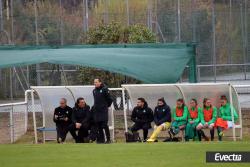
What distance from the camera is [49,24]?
34.9 m

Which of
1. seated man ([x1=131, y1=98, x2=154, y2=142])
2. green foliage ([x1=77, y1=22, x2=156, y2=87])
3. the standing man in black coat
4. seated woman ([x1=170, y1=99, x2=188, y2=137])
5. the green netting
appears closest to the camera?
the standing man in black coat

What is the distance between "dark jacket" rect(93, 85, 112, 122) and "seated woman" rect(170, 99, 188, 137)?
2.16 meters

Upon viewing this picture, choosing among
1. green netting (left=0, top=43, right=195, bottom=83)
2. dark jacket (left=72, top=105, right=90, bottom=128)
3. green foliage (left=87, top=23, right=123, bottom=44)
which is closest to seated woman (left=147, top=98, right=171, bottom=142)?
green netting (left=0, top=43, right=195, bottom=83)

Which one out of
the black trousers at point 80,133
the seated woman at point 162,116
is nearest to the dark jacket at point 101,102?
the black trousers at point 80,133

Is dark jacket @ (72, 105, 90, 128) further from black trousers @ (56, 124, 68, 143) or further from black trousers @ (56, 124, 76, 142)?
black trousers @ (56, 124, 68, 143)

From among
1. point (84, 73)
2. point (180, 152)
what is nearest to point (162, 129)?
point (180, 152)

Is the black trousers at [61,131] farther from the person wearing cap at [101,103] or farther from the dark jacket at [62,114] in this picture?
the person wearing cap at [101,103]

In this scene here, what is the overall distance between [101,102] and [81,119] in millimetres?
1640

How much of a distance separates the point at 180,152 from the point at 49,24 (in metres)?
18.2

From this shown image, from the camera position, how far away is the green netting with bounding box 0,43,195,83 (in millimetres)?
23859

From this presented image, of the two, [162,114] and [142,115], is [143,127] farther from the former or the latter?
[162,114]

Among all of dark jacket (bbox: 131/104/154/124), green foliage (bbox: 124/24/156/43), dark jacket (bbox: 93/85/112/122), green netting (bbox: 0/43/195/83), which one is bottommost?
dark jacket (bbox: 131/104/154/124)

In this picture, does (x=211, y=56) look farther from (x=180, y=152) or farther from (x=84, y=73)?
(x=180, y=152)

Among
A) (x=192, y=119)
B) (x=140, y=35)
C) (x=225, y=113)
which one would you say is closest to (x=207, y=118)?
(x=192, y=119)
